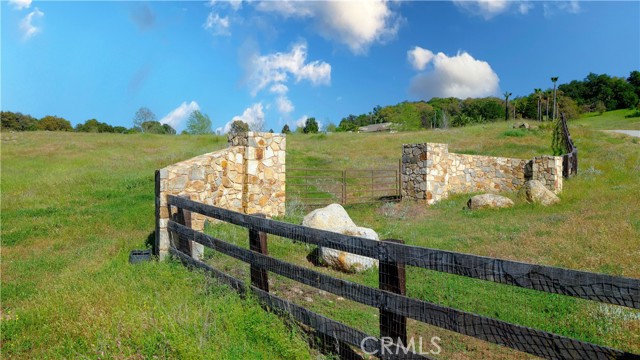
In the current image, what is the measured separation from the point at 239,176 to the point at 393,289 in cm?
864

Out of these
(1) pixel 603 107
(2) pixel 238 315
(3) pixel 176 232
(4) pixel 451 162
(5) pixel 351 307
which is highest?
(1) pixel 603 107

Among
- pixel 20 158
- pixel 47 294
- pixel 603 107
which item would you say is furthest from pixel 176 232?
pixel 603 107

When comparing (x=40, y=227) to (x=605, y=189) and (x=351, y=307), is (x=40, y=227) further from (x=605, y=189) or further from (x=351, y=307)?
(x=605, y=189)

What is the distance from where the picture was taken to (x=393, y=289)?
3619 millimetres

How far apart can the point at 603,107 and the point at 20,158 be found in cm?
8469

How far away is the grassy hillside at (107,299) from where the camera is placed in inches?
162

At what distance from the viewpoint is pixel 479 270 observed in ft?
10.2

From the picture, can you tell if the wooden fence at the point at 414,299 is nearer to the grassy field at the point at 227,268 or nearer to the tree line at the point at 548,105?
the grassy field at the point at 227,268

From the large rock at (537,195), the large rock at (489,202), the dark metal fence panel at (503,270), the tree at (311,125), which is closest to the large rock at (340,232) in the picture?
the dark metal fence panel at (503,270)

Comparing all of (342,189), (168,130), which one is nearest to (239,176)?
(342,189)

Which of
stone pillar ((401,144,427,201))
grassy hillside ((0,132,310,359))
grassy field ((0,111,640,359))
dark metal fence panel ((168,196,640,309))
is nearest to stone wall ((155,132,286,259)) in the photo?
grassy field ((0,111,640,359))

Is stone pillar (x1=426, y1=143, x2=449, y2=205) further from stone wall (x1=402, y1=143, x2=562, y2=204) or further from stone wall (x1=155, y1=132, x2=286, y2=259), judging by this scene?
stone wall (x1=155, y1=132, x2=286, y2=259)

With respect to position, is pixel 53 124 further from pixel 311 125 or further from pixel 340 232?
pixel 340 232

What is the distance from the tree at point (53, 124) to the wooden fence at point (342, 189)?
69.5m
